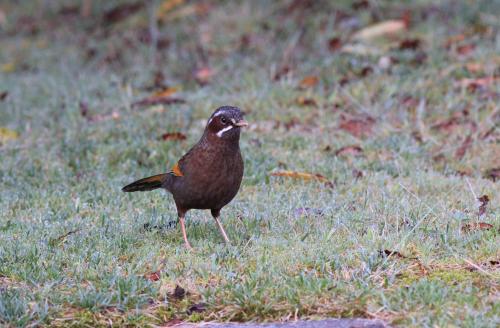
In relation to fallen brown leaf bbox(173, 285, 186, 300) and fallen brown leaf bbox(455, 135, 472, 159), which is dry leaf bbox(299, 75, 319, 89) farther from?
fallen brown leaf bbox(173, 285, 186, 300)

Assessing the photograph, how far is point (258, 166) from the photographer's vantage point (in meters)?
8.27

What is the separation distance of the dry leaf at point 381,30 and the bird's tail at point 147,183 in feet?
18.7

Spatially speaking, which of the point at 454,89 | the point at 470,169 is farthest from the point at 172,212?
the point at 454,89

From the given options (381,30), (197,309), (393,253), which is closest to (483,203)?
(393,253)

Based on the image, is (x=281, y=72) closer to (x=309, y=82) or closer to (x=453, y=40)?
(x=309, y=82)

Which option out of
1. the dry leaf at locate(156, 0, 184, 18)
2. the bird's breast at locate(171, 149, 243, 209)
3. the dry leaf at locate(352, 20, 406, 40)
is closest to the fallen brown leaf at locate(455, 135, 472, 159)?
the dry leaf at locate(352, 20, 406, 40)

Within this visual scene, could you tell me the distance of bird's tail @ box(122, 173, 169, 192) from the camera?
6605 millimetres

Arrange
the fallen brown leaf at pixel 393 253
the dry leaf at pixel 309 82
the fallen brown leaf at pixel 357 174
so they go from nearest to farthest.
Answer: the fallen brown leaf at pixel 393 253
the fallen brown leaf at pixel 357 174
the dry leaf at pixel 309 82

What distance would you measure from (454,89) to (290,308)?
5859mm

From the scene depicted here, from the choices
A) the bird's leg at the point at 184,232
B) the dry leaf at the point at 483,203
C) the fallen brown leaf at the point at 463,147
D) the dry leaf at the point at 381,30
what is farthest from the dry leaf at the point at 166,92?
the dry leaf at the point at 483,203

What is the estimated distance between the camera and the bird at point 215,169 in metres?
6.00

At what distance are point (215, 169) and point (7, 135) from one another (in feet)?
13.9

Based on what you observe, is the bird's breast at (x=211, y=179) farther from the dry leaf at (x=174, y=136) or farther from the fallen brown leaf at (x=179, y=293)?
the dry leaf at (x=174, y=136)

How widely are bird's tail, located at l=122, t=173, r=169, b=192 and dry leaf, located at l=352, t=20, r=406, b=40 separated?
5693 millimetres
